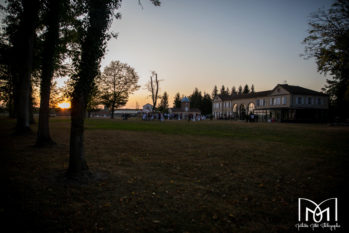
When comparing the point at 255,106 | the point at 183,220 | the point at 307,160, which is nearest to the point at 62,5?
the point at 183,220

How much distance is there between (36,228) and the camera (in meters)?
2.89

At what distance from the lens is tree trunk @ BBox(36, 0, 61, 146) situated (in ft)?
26.7

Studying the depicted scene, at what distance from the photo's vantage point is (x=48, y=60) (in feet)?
27.9

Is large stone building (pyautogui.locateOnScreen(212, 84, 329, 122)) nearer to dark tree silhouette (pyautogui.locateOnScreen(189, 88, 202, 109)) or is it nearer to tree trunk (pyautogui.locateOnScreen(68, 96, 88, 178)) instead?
tree trunk (pyautogui.locateOnScreen(68, 96, 88, 178))

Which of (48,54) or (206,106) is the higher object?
(206,106)

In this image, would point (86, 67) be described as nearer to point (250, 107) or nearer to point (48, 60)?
point (48, 60)

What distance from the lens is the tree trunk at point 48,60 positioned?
8141 mm

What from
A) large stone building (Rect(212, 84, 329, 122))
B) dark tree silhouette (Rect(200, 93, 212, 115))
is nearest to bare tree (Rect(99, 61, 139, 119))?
large stone building (Rect(212, 84, 329, 122))

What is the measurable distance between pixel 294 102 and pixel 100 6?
5114 cm

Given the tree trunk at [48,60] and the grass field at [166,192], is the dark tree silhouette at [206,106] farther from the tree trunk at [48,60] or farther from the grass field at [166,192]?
the tree trunk at [48,60]

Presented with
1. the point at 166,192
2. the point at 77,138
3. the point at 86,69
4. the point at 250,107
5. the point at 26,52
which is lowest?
the point at 166,192

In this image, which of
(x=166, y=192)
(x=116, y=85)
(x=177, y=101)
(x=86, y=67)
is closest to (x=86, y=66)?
(x=86, y=67)

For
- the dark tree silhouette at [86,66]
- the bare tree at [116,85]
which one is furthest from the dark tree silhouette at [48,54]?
the bare tree at [116,85]

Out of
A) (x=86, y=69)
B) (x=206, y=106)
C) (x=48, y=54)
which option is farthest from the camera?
(x=206, y=106)
